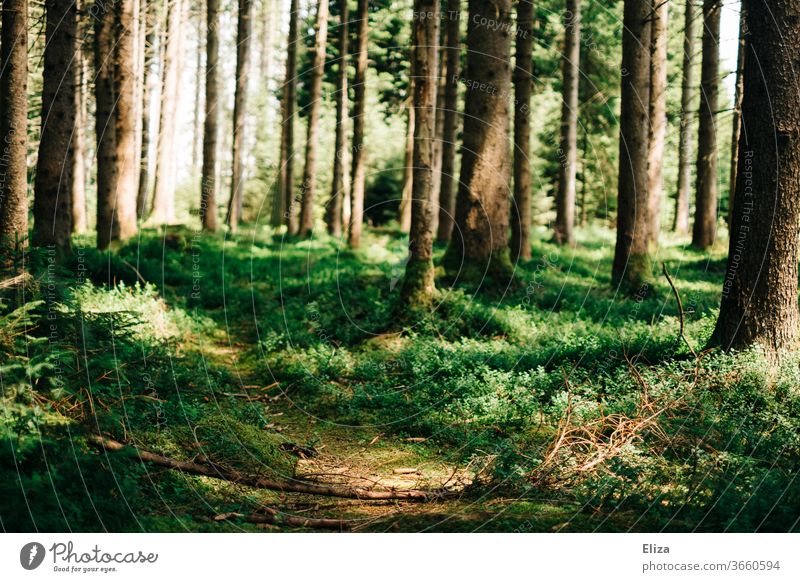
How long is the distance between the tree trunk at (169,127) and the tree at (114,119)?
4448 mm

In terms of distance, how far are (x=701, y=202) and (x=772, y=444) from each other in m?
17.3

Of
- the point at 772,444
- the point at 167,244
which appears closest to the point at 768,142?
the point at 772,444

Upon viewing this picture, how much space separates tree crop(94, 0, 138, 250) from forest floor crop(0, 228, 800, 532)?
4.39 m

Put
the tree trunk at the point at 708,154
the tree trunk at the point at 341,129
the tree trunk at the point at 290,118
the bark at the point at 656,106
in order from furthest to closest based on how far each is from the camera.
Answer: the tree trunk at the point at 290,118
the tree trunk at the point at 341,129
the tree trunk at the point at 708,154
the bark at the point at 656,106

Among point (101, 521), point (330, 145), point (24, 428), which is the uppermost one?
point (330, 145)

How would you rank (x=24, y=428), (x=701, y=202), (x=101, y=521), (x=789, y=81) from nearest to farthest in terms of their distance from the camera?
(x=101, y=521), (x=24, y=428), (x=789, y=81), (x=701, y=202)

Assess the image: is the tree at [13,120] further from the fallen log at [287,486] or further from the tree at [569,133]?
the tree at [569,133]

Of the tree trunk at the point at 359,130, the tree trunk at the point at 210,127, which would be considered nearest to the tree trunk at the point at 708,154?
the tree trunk at the point at 359,130

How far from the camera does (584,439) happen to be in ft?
23.4

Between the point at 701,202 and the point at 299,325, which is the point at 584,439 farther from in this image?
the point at 701,202

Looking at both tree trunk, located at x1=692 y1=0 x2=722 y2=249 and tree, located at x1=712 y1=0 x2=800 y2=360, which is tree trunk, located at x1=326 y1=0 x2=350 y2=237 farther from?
tree, located at x1=712 y1=0 x2=800 y2=360

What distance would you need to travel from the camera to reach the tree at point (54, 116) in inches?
432

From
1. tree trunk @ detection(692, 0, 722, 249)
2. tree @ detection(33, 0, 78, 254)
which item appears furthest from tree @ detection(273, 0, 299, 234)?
tree @ detection(33, 0, 78, 254)

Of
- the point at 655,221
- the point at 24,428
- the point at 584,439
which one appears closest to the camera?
the point at 24,428
